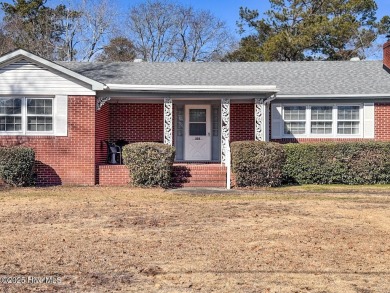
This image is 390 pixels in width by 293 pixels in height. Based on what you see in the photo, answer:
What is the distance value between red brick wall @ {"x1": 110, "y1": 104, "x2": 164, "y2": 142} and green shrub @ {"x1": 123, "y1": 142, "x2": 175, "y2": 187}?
350cm

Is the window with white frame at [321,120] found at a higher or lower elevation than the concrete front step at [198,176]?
higher

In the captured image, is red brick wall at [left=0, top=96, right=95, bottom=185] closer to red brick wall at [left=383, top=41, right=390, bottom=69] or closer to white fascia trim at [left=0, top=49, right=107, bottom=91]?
white fascia trim at [left=0, top=49, right=107, bottom=91]

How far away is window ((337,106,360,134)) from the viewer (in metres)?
17.7

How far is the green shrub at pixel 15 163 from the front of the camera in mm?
14055

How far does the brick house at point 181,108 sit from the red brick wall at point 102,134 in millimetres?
35

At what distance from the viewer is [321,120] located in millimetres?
17766

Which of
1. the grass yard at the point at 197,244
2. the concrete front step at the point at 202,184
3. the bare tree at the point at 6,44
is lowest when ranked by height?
the grass yard at the point at 197,244

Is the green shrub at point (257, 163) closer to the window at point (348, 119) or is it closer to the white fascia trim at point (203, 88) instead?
the white fascia trim at point (203, 88)

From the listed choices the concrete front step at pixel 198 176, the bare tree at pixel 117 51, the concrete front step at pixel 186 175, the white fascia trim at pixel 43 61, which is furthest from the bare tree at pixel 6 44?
the concrete front step at pixel 198 176

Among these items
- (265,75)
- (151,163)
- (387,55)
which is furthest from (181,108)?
(387,55)

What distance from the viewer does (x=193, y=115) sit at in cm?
1856

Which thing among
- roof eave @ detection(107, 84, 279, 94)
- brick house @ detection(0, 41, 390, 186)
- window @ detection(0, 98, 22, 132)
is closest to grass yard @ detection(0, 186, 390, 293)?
brick house @ detection(0, 41, 390, 186)

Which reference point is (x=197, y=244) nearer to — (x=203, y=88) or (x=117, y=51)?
(x=203, y=88)

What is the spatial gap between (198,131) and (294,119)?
360 centimetres
